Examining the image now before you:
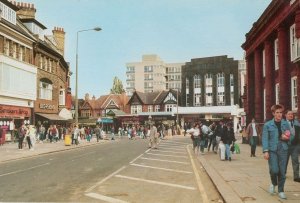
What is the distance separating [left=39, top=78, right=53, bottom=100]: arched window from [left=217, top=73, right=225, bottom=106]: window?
133 feet

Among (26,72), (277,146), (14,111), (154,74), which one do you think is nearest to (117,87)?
(154,74)

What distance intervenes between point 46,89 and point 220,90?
138 feet

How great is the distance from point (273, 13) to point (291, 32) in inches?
91.8

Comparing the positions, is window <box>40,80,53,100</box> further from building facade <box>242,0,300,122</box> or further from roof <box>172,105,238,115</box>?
roof <box>172,105,238,115</box>

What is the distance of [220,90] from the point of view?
81375mm

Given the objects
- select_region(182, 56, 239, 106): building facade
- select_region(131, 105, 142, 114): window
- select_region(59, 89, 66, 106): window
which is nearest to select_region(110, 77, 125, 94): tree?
select_region(131, 105, 142, 114): window

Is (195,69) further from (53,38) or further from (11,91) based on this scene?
(11,91)

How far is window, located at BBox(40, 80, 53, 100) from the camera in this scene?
4653cm

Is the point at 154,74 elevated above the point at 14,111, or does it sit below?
above

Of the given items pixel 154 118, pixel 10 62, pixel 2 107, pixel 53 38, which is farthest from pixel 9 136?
pixel 154 118

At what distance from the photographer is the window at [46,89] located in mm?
46531

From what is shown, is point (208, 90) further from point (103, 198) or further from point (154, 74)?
point (103, 198)

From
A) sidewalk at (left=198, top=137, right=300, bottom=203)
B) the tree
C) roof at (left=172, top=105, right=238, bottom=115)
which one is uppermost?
the tree

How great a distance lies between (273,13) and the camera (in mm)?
26531
